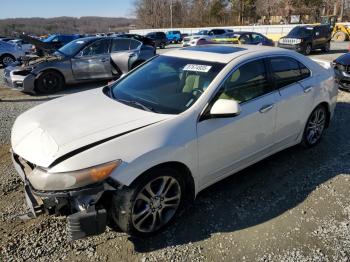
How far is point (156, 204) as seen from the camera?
3.11 metres

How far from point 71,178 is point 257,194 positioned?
2.18 metres

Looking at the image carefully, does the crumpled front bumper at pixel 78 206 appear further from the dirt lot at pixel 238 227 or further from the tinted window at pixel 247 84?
the tinted window at pixel 247 84

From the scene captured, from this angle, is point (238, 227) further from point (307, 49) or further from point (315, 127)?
point (307, 49)

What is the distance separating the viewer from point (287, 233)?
10.7 ft

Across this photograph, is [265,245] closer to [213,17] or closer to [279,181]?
[279,181]

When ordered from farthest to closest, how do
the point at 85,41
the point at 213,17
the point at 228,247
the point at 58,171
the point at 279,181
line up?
the point at 213,17 < the point at 85,41 < the point at 279,181 < the point at 228,247 < the point at 58,171

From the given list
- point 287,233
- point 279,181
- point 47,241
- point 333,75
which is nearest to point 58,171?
point 47,241

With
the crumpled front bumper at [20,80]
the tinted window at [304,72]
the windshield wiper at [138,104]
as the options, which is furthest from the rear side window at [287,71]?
the crumpled front bumper at [20,80]

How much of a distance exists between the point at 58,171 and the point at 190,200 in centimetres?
134

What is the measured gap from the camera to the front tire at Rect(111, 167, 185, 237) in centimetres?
284

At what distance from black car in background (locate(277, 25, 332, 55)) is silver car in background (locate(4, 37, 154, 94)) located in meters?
10.7

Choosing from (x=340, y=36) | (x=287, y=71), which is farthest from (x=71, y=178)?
(x=340, y=36)

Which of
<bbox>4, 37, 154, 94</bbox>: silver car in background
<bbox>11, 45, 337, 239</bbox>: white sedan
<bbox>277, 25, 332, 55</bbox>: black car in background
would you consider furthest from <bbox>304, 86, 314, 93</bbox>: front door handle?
<bbox>277, 25, 332, 55</bbox>: black car in background

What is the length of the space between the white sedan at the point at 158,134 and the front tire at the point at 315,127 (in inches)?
10.6
